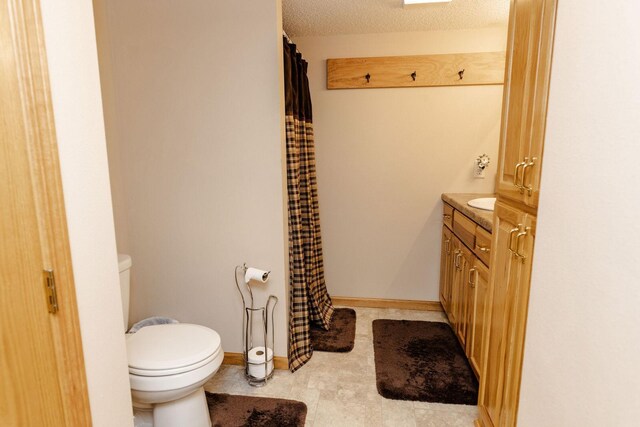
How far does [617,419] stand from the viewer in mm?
686

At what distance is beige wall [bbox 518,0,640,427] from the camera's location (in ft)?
2.21

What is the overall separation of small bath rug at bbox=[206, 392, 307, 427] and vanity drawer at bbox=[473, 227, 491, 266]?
1.23 m

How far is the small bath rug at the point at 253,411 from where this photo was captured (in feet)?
5.77

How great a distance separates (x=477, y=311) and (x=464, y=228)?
0.54 meters

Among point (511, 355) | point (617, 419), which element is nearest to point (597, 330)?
point (617, 419)

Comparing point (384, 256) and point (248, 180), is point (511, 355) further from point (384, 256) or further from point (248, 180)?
point (384, 256)

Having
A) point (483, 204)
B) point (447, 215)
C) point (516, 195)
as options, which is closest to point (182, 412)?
point (516, 195)

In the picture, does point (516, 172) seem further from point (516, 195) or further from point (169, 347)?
point (169, 347)

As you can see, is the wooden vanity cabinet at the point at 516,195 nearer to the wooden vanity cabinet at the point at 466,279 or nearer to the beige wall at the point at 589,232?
the beige wall at the point at 589,232

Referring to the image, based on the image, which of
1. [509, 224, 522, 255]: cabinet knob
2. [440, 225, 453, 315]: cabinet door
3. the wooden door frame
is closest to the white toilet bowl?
the wooden door frame

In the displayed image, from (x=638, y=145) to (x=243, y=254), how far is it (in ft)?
6.00

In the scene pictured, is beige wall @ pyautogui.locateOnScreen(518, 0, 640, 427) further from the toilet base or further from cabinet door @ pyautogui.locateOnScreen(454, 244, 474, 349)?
the toilet base

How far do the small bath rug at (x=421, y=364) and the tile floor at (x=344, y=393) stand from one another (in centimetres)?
6

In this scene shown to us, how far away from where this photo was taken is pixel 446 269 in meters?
2.76
